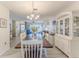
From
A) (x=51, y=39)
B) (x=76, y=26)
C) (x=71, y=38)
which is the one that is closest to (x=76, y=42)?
(x=71, y=38)

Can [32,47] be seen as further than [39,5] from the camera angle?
No

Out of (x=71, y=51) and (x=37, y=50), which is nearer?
(x=37, y=50)

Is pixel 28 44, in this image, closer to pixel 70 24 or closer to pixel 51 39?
pixel 70 24

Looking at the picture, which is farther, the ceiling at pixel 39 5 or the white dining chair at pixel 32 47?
the ceiling at pixel 39 5

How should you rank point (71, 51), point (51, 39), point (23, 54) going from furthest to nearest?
point (51, 39) → point (71, 51) → point (23, 54)

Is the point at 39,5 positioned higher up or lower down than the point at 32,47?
higher up

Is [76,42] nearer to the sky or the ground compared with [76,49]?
nearer to the sky

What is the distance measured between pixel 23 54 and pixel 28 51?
23cm

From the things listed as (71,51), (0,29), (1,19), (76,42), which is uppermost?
(1,19)

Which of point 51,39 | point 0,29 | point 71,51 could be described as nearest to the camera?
point 71,51

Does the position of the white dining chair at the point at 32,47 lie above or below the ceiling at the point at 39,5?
below

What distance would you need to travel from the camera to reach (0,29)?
5.04 metres

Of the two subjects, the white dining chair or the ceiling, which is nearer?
the white dining chair

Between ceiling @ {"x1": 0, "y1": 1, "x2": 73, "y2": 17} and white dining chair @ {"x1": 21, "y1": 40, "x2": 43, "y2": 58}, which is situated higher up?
ceiling @ {"x1": 0, "y1": 1, "x2": 73, "y2": 17}
